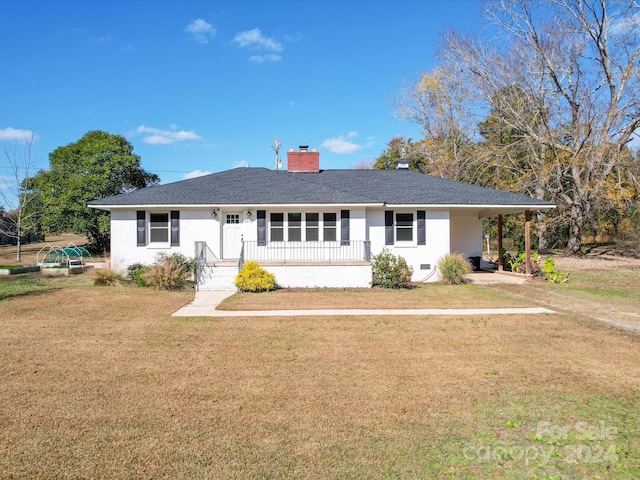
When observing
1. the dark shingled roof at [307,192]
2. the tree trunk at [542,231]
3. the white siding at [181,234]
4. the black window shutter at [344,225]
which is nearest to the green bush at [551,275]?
the dark shingled roof at [307,192]

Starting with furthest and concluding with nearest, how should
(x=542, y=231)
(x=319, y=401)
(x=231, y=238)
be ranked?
(x=542, y=231) → (x=231, y=238) → (x=319, y=401)

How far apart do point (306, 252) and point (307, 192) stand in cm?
240

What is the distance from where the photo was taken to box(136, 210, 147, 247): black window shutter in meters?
16.4

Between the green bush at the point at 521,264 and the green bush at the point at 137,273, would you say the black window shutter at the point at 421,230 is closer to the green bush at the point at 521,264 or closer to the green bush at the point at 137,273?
the green bush at the point at 521,264

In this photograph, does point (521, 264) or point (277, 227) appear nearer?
point (277, 227)

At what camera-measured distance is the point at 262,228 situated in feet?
52.6

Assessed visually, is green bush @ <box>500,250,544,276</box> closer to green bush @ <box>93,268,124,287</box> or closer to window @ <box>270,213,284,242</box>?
window @ <box>270,213,284,242</box>

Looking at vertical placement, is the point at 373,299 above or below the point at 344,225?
below

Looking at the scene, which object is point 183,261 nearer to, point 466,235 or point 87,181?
point 466,235

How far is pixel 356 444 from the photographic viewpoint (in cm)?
386

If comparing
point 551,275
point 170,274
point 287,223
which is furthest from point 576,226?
point 170,274

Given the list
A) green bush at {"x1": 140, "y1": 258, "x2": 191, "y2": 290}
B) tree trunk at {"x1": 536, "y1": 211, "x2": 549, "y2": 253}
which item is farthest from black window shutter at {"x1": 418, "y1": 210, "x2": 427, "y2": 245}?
tree trunk at {"x1": 536, "y1": 211, "x2": 549, "y2": 253}

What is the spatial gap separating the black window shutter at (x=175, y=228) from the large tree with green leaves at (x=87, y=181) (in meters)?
13.1

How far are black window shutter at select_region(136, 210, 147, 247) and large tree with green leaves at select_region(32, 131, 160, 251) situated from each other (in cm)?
1229
